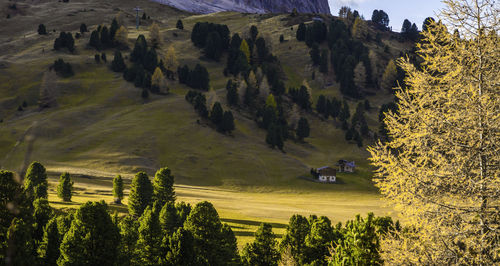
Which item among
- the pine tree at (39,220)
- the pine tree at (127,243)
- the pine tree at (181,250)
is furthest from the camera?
the pine tree at (39,220)

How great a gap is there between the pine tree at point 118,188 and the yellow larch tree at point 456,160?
58.7 metres

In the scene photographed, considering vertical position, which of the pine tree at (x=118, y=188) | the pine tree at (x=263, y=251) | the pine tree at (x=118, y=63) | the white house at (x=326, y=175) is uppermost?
the pine tree at (x=118, y=63)

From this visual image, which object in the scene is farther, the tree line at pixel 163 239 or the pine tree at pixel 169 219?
the pine tree at pixel 169 219

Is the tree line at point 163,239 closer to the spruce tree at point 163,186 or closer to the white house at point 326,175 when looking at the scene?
the spruce tree at point 163,186

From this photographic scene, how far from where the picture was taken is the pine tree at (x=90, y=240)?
1040 inches

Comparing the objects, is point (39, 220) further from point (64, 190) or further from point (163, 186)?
point (64, 190)

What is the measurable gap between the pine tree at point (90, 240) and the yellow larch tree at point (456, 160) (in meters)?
20.7

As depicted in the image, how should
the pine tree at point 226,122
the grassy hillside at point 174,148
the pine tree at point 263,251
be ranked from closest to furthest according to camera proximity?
the pine tree at point 263,251 < the grassy hillside at point 174,148 < the pine tree at point 226,122

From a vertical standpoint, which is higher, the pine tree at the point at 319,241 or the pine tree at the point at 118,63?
the pine tree at the point at 118,63

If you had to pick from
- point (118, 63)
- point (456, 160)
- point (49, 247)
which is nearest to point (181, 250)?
point (49, 247)

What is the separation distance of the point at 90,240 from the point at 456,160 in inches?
921

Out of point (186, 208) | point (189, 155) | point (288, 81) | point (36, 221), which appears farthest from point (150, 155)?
point (288, 81)

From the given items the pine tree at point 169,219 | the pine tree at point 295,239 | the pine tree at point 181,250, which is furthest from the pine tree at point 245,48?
the pine tree at point 181,250

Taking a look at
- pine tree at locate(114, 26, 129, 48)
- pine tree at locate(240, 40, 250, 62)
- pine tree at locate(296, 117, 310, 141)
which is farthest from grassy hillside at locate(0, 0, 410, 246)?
pine tree at locate(240, 40, 250, 62)
